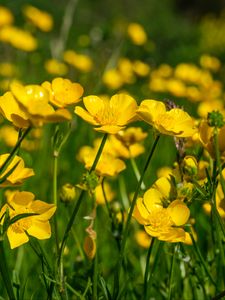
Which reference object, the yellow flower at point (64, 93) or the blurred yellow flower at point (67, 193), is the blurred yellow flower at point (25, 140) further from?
the yellow flower at point (64, 93)

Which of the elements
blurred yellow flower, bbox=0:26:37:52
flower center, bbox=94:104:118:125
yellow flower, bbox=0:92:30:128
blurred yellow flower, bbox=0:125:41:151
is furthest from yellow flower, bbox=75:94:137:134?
blurred yellow flower, bbox=0:26:37:52

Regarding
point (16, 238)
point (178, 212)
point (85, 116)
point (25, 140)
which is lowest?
point (25, 140)

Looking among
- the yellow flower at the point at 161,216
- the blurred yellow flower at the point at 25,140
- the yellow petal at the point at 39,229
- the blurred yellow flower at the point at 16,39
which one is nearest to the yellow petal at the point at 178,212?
the yellow flower at the point at 161,216

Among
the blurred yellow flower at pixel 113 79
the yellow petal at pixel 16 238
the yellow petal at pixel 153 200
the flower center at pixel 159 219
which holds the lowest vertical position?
the blurred yellow flower at pixel 113 79

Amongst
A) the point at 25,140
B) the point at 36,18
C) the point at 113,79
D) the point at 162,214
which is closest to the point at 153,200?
the point at 162,214

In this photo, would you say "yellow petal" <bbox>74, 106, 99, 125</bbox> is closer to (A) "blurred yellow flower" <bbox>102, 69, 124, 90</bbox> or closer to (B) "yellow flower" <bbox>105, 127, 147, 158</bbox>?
(B) "yellow flower" <bbox>105, 127, 147, 158</bbox>

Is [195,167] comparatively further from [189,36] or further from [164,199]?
[189,36]

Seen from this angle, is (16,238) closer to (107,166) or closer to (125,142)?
(107,166)
